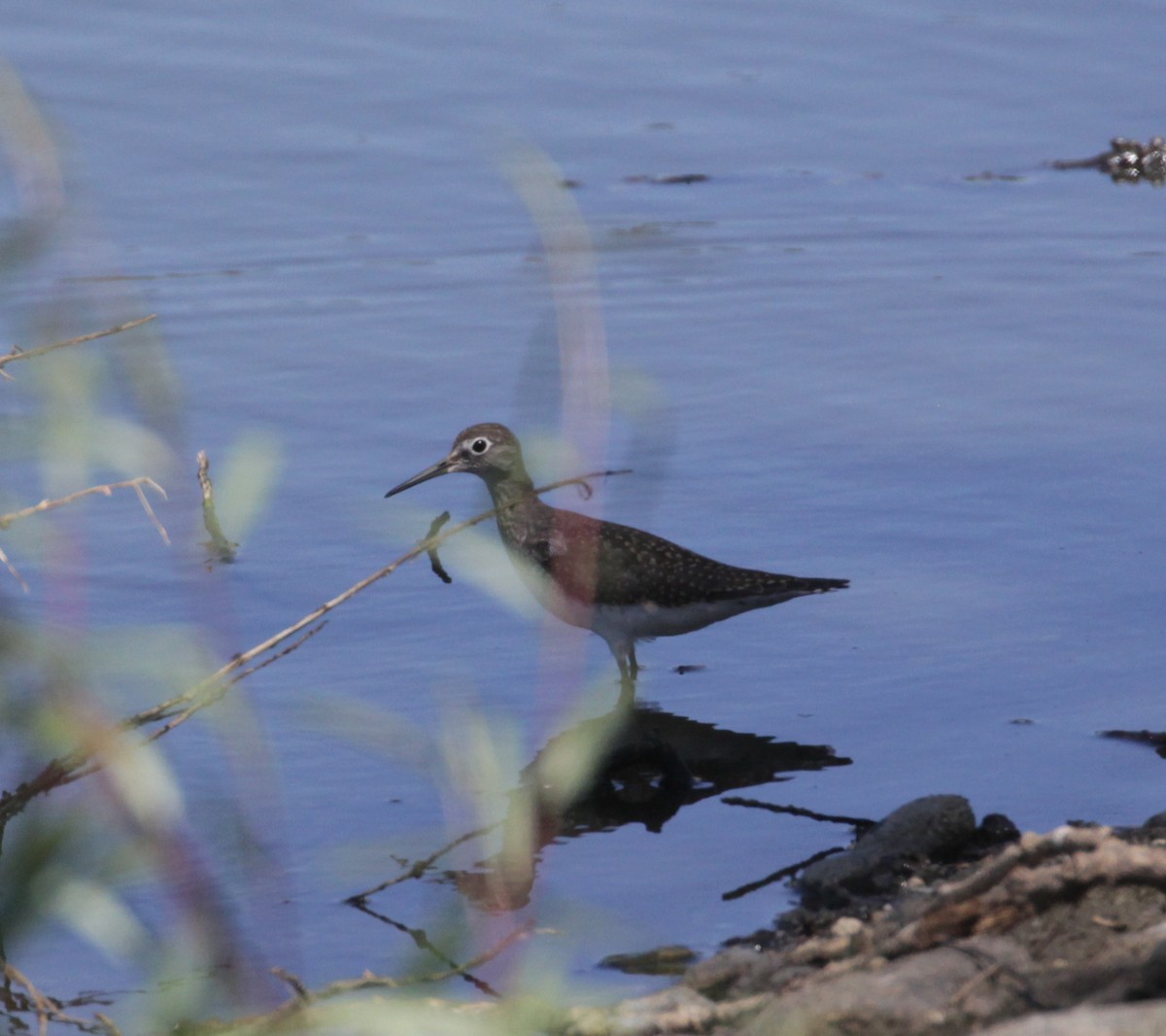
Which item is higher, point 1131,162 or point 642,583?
point 1131,162

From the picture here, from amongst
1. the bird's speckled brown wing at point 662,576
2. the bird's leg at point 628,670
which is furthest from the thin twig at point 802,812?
the bird's speckled brown wing at point 662,576

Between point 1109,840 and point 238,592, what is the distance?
435 cm

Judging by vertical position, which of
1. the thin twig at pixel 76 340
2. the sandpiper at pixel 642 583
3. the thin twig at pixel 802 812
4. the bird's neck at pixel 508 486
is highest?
the thin twig at pixel 76 340

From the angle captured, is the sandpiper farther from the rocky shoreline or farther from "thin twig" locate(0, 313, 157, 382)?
"thin twig" locate(0, 313, 157, 382)

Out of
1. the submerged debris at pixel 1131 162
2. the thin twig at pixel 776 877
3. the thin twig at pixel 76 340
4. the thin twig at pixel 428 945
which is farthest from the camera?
the submerged debris at pixel 1131 162

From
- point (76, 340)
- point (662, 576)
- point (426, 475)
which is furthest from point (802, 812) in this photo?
point (76, 340)

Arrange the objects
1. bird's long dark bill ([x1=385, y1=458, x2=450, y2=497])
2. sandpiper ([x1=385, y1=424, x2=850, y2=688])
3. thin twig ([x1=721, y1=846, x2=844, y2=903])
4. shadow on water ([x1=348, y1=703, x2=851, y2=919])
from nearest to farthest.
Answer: thin twig ([x1=721, y1=846, x2=844, y2=903]) → shadow on water ([x1=348, y1=703, x2=851, y2=919]) → sandpiper ([x1=385, y1=424, x2=850, y2=688]) → bird's long dark bill ([x1=385, y1=458, x2=450, y2=497])

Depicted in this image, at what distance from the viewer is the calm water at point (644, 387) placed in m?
4.71

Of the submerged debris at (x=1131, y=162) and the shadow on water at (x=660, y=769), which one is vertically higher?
the submerged debris at (x=1131, y=162)

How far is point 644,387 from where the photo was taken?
198 cm

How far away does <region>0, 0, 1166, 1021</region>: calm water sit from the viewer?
4707 mm

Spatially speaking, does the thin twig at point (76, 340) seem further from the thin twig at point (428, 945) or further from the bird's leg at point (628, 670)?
the bird's leg at point (628, 670)

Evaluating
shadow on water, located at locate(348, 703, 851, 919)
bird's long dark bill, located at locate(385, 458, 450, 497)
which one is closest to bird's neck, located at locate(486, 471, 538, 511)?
bird's long dark bill, located at locate(385, 458, 450, 497)

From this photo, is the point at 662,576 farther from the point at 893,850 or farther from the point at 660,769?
the point at 893,850
